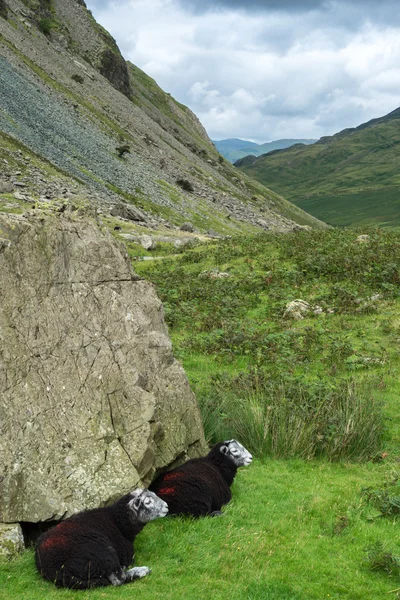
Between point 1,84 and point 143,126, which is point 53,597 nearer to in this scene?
point 1,84

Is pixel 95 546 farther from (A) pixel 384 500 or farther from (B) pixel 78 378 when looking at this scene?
(A) pixel 384 500

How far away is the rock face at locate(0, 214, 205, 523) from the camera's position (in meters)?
9.59

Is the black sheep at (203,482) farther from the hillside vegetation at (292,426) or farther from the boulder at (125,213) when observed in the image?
the boulder at (125,213)

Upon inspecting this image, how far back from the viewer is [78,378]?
10.8 m

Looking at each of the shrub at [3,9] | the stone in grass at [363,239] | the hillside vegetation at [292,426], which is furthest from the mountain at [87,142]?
the hillside vegetation at [292,426]

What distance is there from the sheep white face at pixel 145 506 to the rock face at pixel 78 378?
1.98 ft

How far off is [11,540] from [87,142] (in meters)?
85.9

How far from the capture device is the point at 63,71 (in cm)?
10956

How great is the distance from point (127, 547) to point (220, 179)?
131 metres

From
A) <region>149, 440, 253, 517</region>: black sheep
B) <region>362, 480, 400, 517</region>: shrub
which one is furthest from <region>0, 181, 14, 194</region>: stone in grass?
<region>362, 480, 400, 517</region>: shrub

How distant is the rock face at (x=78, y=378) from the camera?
9.59 metres

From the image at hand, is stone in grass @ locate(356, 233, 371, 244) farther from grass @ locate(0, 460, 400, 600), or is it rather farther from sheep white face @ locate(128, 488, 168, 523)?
sheep white face @ locate(128, 488, 168, 523)

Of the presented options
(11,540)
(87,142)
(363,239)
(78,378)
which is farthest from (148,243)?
(87,142)

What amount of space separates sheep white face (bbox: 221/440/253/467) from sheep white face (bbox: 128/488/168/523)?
2.95 meters
